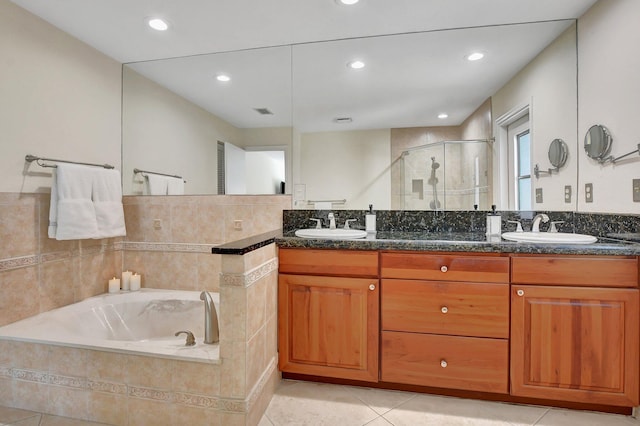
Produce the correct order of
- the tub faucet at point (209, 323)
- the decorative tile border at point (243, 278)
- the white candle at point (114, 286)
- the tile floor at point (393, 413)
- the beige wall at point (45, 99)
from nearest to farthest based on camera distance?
the decorative tile border at point (243, 278), the tile floor at point (393, 413), the tub faucet at point (209, 323), the beige wall at point (45, 99), the white candle at point (114, 286)

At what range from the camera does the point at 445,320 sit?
163 centimetres

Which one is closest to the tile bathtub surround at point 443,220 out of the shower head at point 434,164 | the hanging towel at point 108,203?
the shower head at point 434,164

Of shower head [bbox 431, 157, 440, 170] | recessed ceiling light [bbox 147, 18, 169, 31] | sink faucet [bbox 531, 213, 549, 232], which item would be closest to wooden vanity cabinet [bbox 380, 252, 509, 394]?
sink faucet [bbox 531, 213, 549, 232]

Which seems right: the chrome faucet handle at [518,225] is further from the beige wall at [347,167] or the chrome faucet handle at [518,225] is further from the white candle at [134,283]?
the white candle at [134,283]

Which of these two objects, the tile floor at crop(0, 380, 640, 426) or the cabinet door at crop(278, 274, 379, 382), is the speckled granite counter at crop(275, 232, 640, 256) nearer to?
the cabinet door at crop(278, 274, 379, 382)

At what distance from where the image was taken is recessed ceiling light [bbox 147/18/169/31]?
191 cm

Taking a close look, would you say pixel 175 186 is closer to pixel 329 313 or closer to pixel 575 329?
pixel 329 313

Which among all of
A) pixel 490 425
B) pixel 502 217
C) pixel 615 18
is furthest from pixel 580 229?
pixel 490 425

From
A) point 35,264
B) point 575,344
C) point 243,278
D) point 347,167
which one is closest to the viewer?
point 243,278

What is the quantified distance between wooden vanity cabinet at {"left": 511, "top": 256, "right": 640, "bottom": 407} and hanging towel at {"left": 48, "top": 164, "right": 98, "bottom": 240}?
2.60 metres

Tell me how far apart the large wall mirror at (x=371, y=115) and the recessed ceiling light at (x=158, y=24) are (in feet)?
1.27

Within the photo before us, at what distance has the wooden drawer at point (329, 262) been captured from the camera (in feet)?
5.58

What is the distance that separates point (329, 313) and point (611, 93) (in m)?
A: 2.03

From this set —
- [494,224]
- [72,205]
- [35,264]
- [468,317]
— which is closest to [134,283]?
[35,264]
